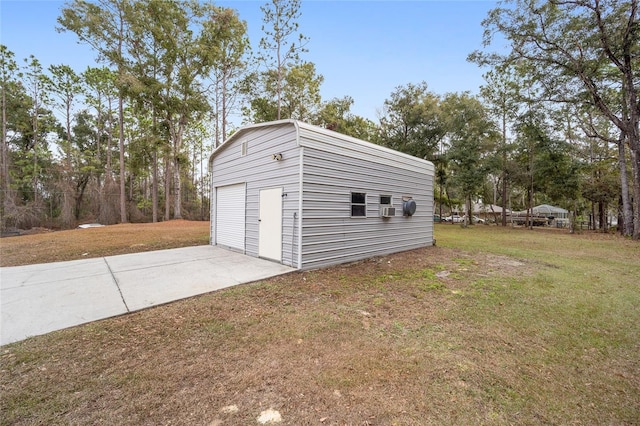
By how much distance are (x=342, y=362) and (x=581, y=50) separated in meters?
17.2

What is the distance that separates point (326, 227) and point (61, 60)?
23632 millimetres

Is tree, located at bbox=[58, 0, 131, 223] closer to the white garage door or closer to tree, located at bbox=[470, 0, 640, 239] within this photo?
the white garage door

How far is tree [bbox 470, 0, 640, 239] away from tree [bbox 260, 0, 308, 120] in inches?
404

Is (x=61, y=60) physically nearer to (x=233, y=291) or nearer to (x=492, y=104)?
(x=233, y=291)

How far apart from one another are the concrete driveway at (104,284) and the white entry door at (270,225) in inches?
12.1

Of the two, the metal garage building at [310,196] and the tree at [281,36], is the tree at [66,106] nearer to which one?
the metal garage building at [310,196]

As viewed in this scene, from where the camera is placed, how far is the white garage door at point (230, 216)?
7.24 metres

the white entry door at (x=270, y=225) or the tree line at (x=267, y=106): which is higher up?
the tree line at (x=267, y=106)

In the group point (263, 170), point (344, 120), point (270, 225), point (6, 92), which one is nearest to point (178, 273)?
point (270, 225)

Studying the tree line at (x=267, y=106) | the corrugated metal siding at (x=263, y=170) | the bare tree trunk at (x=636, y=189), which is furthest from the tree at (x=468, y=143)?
the corrugated metal siding at (x=263, y=170)

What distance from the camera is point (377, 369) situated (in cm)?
227

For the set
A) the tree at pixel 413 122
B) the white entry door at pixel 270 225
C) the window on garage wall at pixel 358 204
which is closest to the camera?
the white entry door at pixel 270 225

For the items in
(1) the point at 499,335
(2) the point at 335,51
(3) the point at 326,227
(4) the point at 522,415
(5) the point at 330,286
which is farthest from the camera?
(2) the point at 335,51

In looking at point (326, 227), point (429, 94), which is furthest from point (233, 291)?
point (429, 94)
